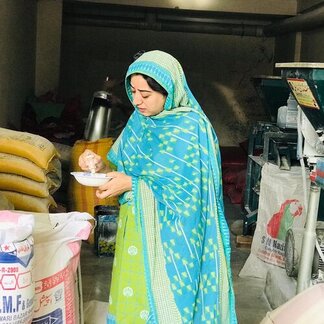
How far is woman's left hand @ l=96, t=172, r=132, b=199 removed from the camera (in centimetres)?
188

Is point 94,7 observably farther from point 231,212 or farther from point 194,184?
point 194,184

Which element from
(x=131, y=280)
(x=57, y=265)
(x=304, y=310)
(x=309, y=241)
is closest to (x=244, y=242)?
(x=309, y=241)

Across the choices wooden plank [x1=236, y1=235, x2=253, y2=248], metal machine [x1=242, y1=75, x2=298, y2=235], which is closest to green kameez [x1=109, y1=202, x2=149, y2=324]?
metal machine [x1=242, y1=75, x2=298, y2=235]

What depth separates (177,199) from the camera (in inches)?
74.8

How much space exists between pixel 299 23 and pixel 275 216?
148 inches

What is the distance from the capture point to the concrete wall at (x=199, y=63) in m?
8.64

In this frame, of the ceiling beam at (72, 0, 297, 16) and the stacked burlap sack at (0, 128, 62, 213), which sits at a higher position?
the ceiling beam at (72, 0, 297, 16)

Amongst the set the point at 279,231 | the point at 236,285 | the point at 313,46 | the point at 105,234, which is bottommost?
the point at 236,285

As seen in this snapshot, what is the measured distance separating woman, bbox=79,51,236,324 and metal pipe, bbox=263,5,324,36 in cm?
438

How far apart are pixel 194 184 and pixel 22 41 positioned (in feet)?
14.0

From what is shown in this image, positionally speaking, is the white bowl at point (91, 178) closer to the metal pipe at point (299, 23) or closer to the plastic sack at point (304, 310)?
the plastic sack at point (304, 310)

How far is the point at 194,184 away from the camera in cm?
190

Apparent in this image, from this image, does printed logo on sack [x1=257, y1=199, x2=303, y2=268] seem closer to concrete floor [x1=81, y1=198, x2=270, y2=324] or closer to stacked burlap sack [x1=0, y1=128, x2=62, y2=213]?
concrete floor [x1=81, y1=198, x2=270, y2=324]

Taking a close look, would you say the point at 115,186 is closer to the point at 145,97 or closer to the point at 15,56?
the point at 145,97
